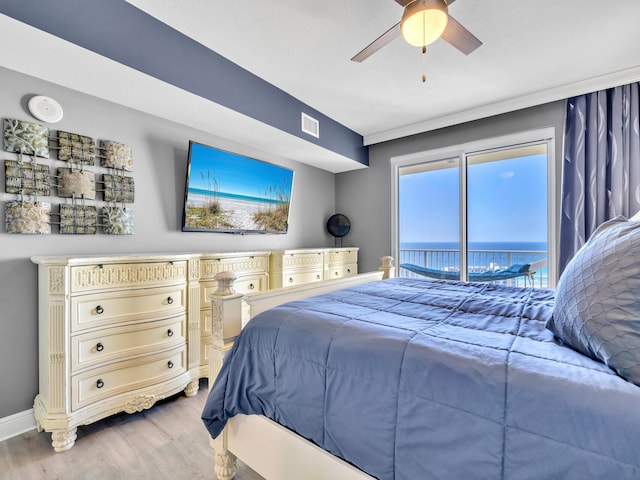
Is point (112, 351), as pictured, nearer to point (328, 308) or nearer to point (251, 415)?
point (251, 415)

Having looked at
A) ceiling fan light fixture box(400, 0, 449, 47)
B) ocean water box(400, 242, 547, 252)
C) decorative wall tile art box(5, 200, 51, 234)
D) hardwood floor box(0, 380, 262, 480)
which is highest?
ceiling fan light fixture box(400, 0, 449, 47)

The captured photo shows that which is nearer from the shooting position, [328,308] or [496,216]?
[328,308]

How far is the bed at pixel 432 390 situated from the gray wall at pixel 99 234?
56.9 inches

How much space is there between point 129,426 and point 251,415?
1213 mm

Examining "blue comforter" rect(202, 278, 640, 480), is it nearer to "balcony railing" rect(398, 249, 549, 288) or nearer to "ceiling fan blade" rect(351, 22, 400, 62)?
"ceiling fan blade" rect(351, 22, 400, 62)

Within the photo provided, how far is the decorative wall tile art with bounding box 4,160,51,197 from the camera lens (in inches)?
71.2

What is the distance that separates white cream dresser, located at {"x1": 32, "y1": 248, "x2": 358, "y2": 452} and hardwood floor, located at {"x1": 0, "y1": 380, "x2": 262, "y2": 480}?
105 millimetres

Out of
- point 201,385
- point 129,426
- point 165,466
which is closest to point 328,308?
point 165,466

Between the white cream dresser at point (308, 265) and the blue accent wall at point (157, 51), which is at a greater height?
the blue accent wall at point (157, 51)

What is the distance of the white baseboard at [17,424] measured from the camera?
5.92 ft

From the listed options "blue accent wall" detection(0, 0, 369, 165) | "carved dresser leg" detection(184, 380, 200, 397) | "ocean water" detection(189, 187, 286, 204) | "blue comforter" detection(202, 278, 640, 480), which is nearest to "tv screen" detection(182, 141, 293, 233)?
"ocean water" detection(189, 187, 286, 204)

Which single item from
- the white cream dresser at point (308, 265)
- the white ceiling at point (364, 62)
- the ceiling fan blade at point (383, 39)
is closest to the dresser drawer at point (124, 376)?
the white cream dresser at point (308, 265)

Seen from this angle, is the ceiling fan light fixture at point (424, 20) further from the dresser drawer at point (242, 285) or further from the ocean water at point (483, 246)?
the ocean water at point (483, 246)

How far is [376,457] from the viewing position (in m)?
0.95
